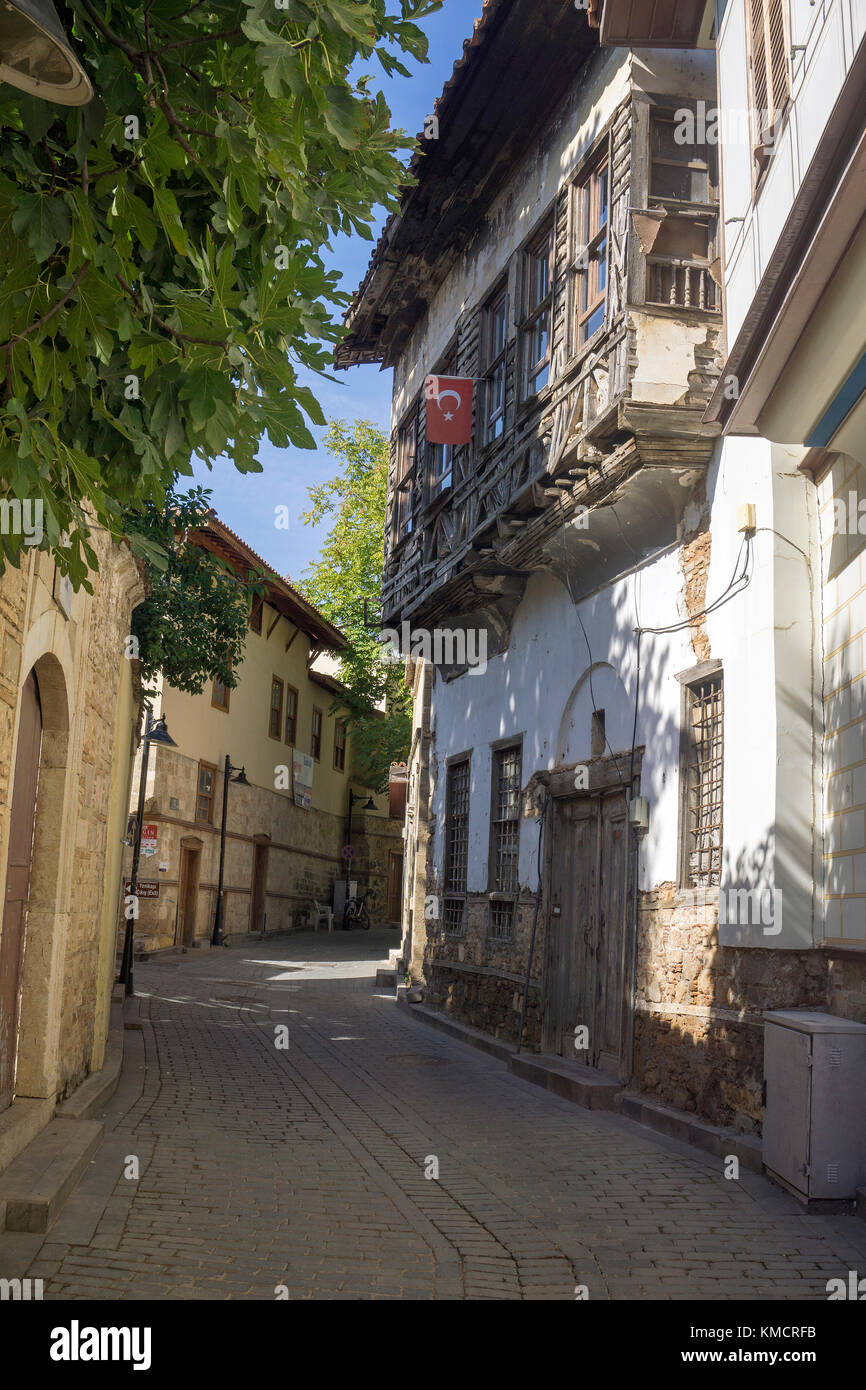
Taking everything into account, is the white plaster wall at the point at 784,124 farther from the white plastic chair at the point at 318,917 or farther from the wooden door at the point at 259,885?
the white plastic chair at the point at 318,917

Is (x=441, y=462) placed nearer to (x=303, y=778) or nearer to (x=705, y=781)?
(x=705, y=781)

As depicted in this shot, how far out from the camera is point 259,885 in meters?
30.5

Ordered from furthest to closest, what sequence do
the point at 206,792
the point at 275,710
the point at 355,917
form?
the point at 355,917 → the point at 275,710 → the point at 206,792

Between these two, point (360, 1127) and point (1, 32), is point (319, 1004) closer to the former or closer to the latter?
point (360, 1127)

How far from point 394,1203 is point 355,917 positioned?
1221 inches

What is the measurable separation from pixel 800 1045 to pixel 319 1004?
35.1 feet

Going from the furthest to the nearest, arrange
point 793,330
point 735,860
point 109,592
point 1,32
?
point 109,592 < point 735,860 < point 793,330 < point 1,32

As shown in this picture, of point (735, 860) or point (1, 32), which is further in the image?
point (735, 860)

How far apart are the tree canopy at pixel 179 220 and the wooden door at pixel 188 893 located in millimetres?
21776

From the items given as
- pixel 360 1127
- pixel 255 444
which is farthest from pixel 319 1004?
pixel 255 444

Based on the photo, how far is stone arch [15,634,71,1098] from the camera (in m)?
6.84

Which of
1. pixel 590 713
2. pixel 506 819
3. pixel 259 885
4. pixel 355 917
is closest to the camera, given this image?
pixel 590 713

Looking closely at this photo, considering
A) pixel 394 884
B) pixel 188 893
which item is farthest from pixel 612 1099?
pixel 394 884
